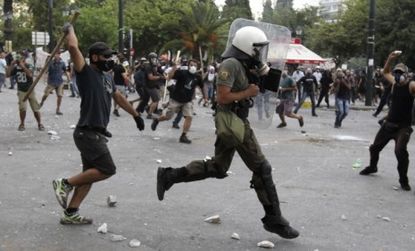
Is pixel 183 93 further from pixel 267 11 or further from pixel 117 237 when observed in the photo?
pixel 267 11

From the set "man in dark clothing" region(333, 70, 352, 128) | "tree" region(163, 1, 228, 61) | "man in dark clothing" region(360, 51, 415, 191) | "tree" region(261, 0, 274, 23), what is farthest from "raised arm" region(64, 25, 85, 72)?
"tree" region(261, 0, 274, 23)

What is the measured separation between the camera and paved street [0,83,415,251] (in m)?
5.29

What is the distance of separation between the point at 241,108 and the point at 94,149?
4.39ft

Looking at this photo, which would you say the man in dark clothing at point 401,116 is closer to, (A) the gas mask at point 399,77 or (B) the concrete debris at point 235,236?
(A) the gas mask at point 399,77

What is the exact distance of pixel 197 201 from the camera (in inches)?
264

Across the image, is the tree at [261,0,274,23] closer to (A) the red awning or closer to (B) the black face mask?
(A) the red awning

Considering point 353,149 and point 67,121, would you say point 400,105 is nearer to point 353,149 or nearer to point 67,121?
point 353,149

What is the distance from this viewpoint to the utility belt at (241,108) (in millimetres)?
5332

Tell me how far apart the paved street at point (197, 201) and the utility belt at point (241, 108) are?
105 centimetres

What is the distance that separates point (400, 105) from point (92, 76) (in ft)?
14.4

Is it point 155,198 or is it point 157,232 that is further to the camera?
point 155,198

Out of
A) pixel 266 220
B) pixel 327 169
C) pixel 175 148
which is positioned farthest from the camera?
pixel 175 148

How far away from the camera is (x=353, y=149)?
460 inches

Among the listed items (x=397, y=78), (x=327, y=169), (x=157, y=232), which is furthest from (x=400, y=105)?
(x=157, y=232)
